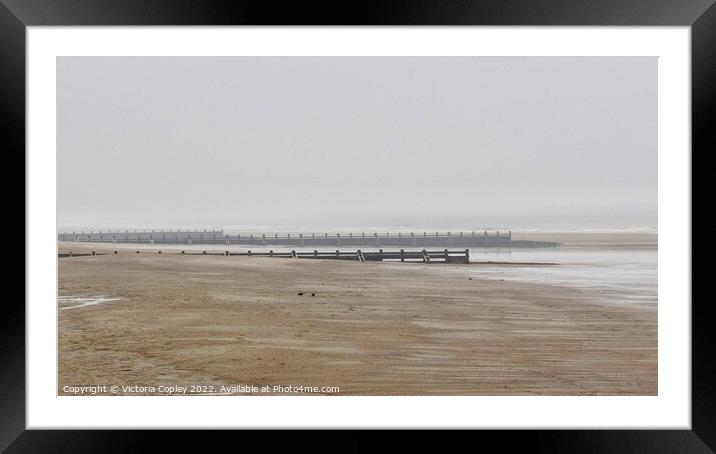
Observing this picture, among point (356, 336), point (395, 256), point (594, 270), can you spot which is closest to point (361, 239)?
point (395, 256)

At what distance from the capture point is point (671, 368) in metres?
2.18

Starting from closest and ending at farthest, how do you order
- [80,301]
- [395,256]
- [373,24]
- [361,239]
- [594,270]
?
[373,24] → [80,301] → [594,270] → [395,256] → [361,239]

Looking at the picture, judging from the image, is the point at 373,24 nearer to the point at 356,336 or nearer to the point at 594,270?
the point at 356,336

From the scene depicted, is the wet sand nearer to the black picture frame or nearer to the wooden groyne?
the black picture frame

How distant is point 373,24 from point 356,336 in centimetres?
361

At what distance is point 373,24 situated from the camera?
200cm

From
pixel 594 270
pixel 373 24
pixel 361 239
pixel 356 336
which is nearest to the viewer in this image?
pixel 373 24

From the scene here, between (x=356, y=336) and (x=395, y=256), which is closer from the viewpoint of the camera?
(x=356, y=336)

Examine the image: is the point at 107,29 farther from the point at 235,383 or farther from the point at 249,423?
the point at 235,383

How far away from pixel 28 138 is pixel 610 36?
249 centimetres

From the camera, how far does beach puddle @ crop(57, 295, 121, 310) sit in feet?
20.7

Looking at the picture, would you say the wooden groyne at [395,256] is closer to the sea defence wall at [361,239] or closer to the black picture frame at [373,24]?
the sea defence wall at [361,239]

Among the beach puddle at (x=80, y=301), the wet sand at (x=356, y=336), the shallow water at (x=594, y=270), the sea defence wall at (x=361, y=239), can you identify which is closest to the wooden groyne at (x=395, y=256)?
the shallow water at (x=594, y=270)

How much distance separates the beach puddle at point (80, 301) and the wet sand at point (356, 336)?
0.48 feet
